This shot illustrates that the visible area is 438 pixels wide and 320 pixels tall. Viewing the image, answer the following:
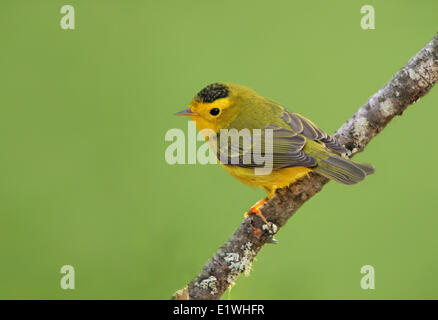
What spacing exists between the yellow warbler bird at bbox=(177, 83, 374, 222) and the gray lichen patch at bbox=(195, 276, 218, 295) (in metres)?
0.46

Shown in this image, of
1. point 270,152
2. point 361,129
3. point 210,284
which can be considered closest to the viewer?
point 210,284

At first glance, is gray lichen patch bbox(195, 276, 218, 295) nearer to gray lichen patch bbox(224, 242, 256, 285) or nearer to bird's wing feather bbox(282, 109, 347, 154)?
gray lichen patch bbox(224, 242, 256, 285)

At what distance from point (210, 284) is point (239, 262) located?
0.20 m

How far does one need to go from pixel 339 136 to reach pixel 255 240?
34.1 inches

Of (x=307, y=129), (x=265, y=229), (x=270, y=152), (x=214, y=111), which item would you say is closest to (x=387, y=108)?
(x=307, y=129)

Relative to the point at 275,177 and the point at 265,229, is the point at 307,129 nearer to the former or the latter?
the point at 275,177

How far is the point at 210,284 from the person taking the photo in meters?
2.59

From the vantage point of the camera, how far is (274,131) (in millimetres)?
3285

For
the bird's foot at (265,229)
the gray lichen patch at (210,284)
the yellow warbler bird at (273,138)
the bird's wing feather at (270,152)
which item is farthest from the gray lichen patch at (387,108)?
the gray lichen patch at (210,284)

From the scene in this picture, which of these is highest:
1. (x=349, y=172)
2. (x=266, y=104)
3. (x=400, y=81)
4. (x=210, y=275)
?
(x=266, y=104)

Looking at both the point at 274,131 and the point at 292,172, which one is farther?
the point at 274,131
